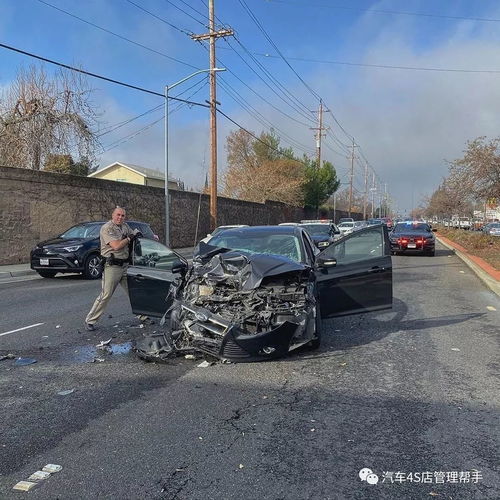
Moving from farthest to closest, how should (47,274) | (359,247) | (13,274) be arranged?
(13,274) → (47,274) → (359,247)

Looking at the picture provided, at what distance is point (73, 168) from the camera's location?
2795cm

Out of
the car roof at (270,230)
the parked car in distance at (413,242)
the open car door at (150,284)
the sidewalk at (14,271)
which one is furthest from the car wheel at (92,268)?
the parked car in distance at (413,242)

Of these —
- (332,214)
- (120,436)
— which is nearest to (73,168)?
(120,436)

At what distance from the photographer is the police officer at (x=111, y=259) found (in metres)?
7.45

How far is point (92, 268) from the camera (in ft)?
48.2

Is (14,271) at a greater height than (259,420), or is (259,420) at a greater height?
(14,271)

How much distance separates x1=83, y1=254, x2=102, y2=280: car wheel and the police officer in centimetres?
715

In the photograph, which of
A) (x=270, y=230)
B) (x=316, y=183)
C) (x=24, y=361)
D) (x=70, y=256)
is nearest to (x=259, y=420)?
(x=24, y=361)

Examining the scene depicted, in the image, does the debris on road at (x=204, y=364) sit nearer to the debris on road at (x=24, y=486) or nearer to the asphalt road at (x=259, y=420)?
the asphalt road at (x=259, y=420)

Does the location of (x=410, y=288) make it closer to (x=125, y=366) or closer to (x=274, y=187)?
(x=125, y=366)

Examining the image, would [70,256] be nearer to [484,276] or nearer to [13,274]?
[13,274]

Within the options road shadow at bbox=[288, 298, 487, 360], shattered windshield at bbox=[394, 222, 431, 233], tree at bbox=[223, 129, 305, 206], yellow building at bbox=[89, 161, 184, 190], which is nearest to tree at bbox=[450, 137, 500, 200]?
shattered windshield at bbox=[394, 222, 431, 233]

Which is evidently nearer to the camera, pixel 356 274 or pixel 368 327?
pixel 356 274

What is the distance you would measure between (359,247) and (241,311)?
2.57m
